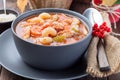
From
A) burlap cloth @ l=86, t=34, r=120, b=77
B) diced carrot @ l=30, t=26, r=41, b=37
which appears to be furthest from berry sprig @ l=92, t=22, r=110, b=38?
diced carrot @ l=30, t=26, r=41, b=37

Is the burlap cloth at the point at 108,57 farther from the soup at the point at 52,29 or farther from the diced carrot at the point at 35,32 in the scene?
the diced carrot at the point at 35,32

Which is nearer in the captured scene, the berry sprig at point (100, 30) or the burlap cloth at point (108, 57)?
the burlap cloth at point (108, 57)

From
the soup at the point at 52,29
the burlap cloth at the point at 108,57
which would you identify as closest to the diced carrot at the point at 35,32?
the soup at the point at 52,29

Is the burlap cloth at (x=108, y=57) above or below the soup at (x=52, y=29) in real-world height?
below

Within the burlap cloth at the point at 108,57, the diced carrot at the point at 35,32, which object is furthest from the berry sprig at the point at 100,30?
the diced carrot at the point at 35,32

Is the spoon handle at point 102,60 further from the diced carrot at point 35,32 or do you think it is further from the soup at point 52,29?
the diced carrot at point 35,32

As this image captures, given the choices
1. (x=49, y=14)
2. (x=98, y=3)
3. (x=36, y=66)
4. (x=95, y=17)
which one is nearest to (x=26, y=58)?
(x=36, y=66)

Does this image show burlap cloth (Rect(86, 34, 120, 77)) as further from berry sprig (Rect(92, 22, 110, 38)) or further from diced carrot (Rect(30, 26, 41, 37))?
diced carrot (Rect(30, 26, 41, 37))
